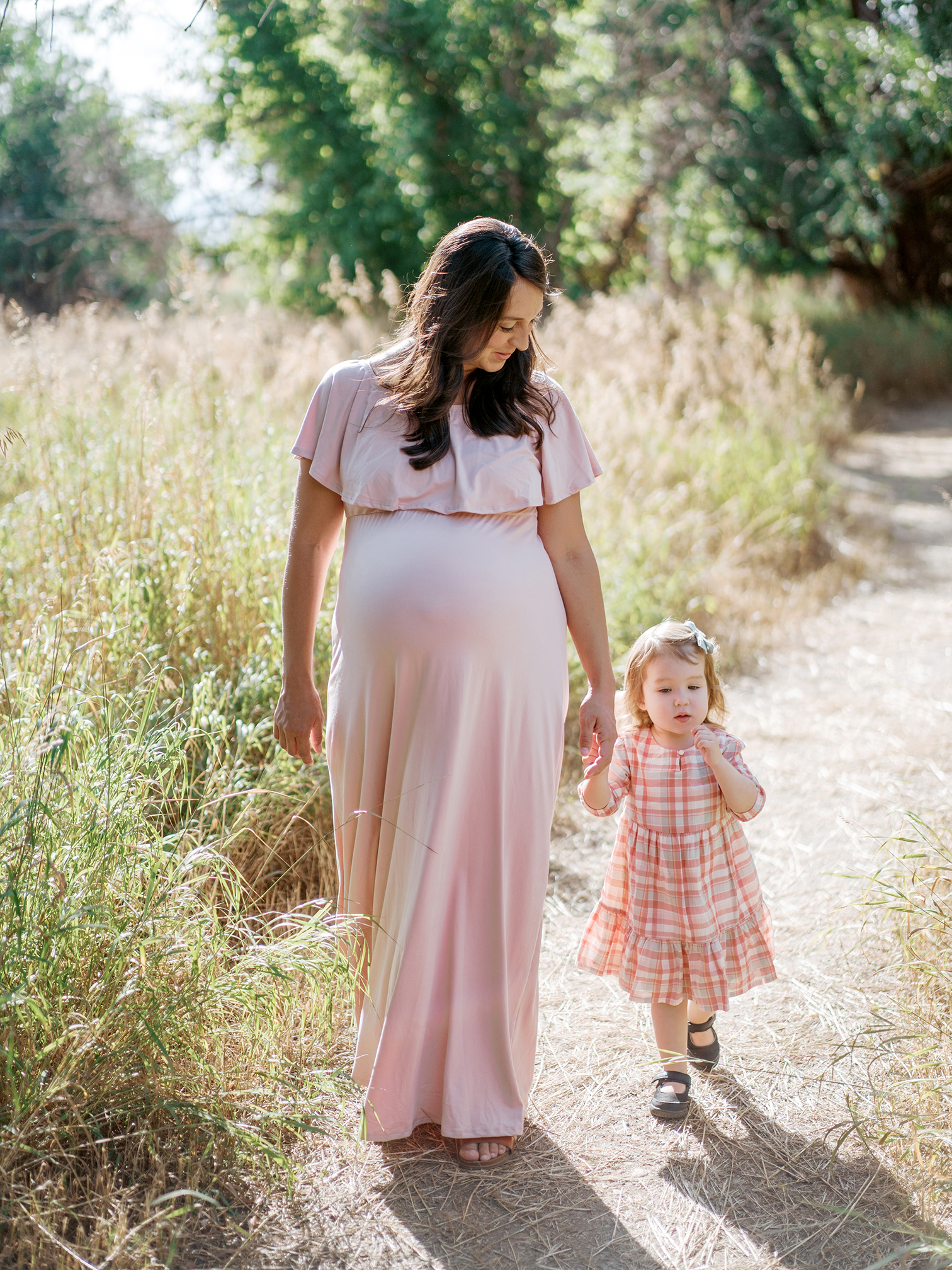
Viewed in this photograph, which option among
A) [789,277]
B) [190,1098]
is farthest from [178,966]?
[789,277]

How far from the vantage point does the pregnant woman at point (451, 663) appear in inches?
78.4

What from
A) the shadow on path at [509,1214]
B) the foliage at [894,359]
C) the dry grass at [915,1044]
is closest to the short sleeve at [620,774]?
the dry grass at [915,1044]

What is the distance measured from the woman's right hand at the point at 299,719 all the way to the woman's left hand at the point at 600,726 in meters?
0.54

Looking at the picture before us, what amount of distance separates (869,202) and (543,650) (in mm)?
11374

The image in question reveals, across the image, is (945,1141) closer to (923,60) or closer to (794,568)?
(794,568)

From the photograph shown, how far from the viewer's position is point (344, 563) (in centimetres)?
210

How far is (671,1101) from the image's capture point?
2.27 metres

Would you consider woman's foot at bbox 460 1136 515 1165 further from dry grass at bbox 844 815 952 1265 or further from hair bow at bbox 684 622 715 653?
hair bow at bbox 684 622 715 653

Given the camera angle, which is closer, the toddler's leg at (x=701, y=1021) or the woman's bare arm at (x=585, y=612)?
the woman's bare arm at (x=585, y=612)

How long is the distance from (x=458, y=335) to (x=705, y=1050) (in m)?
1.64

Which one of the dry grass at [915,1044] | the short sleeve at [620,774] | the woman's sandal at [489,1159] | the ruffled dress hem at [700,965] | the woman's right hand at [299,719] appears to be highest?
the woman's right hand at [299,719]

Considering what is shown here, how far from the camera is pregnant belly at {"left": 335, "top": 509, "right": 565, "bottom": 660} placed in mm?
1964

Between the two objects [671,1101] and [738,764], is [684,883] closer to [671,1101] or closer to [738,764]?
[738,764]

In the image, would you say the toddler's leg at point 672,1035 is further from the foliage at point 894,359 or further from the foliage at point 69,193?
the foliage at point 894,359
